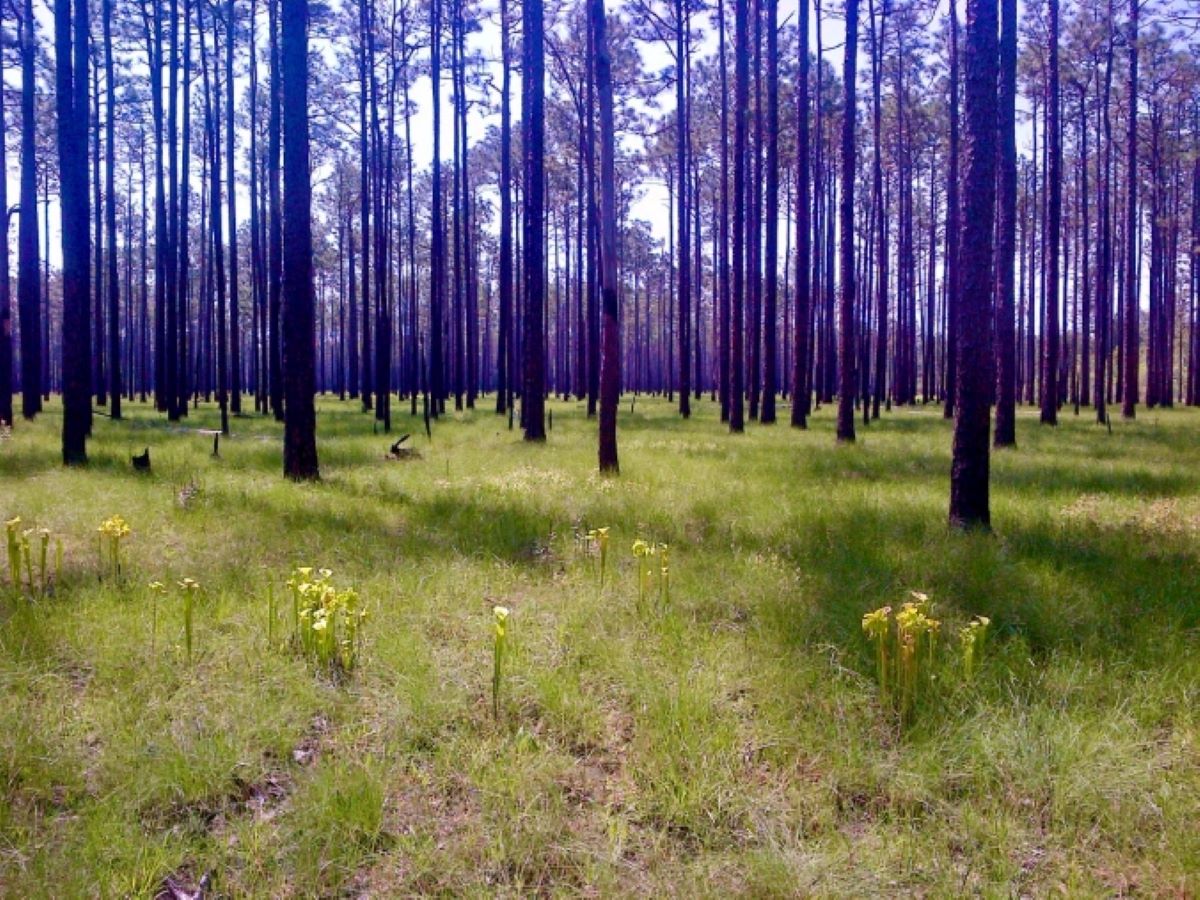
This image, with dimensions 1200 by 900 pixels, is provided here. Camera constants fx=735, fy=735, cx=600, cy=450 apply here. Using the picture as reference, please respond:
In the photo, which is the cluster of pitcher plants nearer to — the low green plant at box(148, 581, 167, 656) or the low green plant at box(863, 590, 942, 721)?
the low green plant at box(863, 590, 942, 721)

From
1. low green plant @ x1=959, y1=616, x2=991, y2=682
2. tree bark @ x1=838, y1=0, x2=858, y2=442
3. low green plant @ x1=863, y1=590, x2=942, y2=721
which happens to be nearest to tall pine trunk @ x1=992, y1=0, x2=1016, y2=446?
tree bark @ x1=838, y1=0, x2=858, y2=442

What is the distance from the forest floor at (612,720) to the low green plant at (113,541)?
0.44 feet

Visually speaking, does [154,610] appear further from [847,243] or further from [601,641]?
[847,243]

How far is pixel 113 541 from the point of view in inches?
195

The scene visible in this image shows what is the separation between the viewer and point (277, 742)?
3.23 meters

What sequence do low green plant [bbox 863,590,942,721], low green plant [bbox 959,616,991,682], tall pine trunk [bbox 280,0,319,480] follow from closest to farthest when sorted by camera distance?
1. low green plant [bbox 863,590,942,721]
2. low green plant [bbox 959,616,991,682]
3. tall pine trunk [bbox 280,0,319,480]

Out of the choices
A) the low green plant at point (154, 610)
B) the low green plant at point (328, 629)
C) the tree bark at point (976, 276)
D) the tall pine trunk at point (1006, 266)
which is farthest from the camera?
the tall pine trunk at point (1006, 266)

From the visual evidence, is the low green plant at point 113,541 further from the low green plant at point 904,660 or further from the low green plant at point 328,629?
the low green plant at point 904,660

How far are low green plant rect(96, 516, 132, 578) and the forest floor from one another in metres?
0.14

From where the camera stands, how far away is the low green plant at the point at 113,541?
15.2ft

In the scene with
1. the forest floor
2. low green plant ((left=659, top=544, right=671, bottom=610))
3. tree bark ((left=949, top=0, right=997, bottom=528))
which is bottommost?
the forest floor

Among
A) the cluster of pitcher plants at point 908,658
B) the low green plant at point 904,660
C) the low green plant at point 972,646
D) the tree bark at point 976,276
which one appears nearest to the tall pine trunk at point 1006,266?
the tree bark at point 976,276

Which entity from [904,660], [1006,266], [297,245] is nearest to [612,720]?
[904,660]

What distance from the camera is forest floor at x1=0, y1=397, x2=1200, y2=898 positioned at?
2.52 meters
